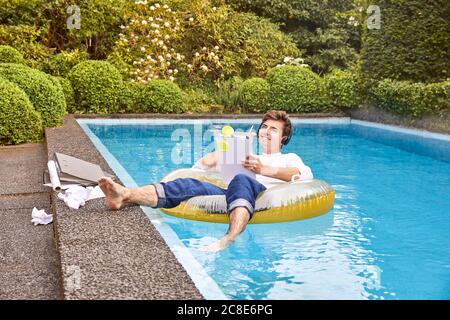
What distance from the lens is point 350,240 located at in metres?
5.40

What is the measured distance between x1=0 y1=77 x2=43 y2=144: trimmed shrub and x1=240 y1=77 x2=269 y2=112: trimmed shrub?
22.1ft

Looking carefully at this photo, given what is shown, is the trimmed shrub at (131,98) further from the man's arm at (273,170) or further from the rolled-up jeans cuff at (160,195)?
the rolled-up jeans cuff at (160,195)

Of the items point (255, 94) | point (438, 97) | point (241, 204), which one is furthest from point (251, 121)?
point (241, 204)

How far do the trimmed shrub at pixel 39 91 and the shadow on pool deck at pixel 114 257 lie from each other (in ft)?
19.0

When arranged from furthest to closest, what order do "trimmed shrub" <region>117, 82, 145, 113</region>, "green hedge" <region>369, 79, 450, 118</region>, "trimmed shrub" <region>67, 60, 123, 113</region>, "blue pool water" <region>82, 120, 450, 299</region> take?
"trimmed shrub" <region>117, 82, 145, 113</region> < "trimmed shrub" <region>67, 60, 123, 113</region> < "green hedge" <region>369, 79, 450, 118</region> < "blue pool water" <region>82, 120, 450, 299</region>

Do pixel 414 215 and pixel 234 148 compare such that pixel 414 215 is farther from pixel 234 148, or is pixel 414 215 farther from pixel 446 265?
pixel 234 148

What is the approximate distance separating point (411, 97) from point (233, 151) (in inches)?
333

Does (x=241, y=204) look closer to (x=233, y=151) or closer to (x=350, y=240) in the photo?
(x=233, y=151)

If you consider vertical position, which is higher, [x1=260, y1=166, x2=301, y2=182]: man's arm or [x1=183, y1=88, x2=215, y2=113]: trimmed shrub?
[x1=260, y1=166, x2=301, y2=182]: man's arm

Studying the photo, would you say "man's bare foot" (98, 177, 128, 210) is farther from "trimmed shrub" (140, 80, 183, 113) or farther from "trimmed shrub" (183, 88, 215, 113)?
"trimmed shrub" (183, 88, 215, 113)

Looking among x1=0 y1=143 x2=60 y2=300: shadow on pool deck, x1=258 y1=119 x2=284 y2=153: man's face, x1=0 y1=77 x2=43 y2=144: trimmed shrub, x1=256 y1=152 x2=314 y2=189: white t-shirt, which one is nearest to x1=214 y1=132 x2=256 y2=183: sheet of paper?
x1=256 y1=152 x2=314 y2=189: white t-shirt

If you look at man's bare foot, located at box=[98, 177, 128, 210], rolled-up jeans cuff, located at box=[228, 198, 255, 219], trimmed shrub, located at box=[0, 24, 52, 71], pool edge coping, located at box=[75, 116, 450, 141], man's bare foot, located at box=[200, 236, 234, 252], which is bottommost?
pool edge coping, located at box=[75, 116, 450, 141]

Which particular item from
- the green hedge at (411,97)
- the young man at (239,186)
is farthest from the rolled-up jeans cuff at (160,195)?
the green hedge at (411,97)

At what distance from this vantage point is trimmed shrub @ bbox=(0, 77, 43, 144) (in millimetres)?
9430
